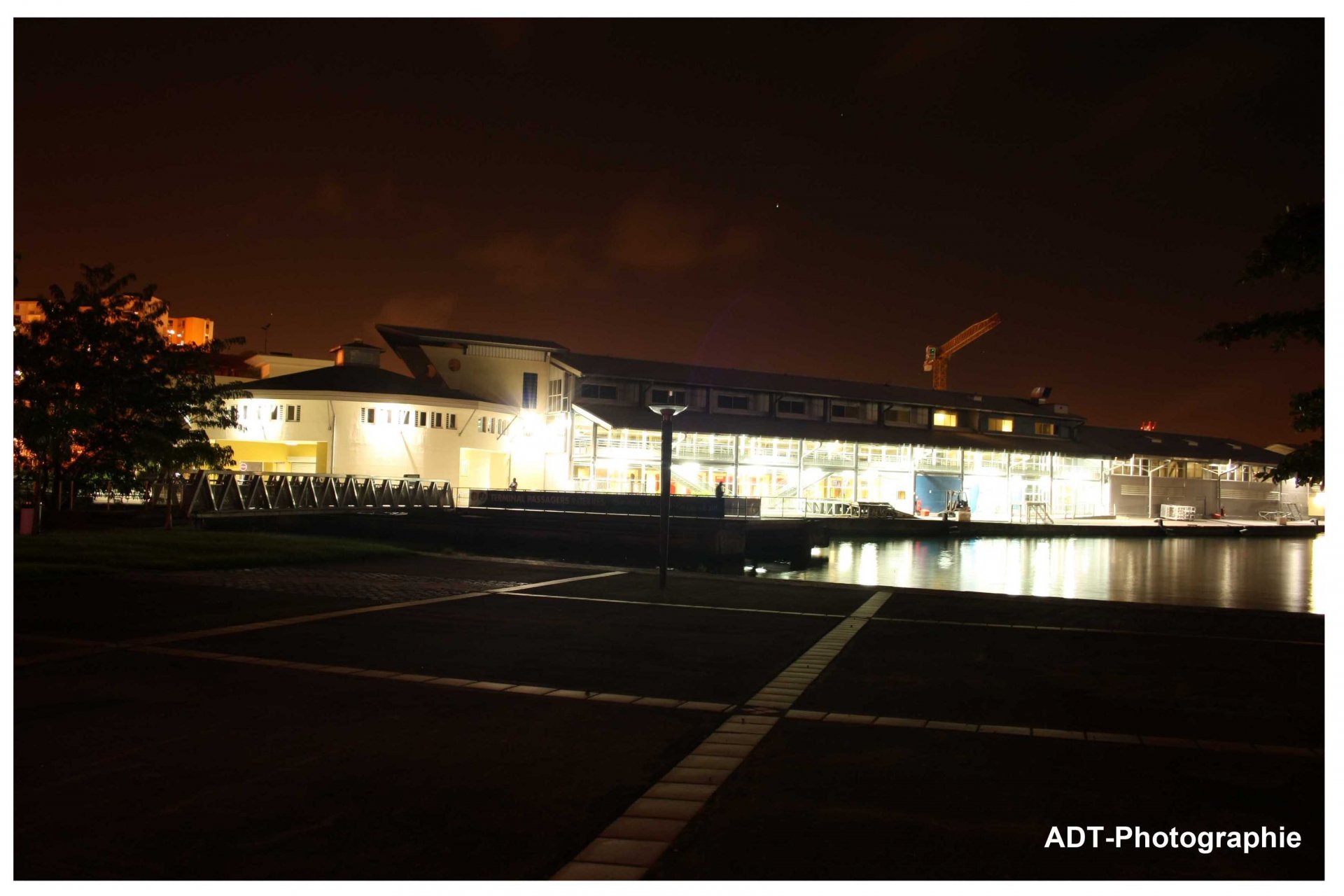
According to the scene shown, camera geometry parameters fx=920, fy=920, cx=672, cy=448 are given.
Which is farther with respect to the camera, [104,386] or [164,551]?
[104,386]

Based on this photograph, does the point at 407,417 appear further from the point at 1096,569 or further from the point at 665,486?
the point at 665,486

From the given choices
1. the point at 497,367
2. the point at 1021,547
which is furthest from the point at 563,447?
the point at 1021,547

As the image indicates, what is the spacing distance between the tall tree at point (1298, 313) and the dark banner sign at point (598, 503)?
2130cm

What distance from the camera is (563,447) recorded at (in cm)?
5128

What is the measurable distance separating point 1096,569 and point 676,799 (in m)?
31.3

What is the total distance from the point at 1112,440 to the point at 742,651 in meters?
70.0

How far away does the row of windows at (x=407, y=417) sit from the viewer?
4594cm

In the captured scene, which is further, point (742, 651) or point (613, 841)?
point (742, 651)

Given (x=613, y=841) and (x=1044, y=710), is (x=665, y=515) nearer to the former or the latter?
(x=1044, y=710)

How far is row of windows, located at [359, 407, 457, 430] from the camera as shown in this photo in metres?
45.9

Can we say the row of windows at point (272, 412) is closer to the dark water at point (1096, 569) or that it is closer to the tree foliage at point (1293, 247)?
the dark water at point (1096, 569)

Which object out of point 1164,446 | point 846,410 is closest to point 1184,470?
point 1164,446

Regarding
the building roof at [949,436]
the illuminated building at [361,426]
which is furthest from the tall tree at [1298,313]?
the illuminated building at [361,426]

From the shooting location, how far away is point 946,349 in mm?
132375
